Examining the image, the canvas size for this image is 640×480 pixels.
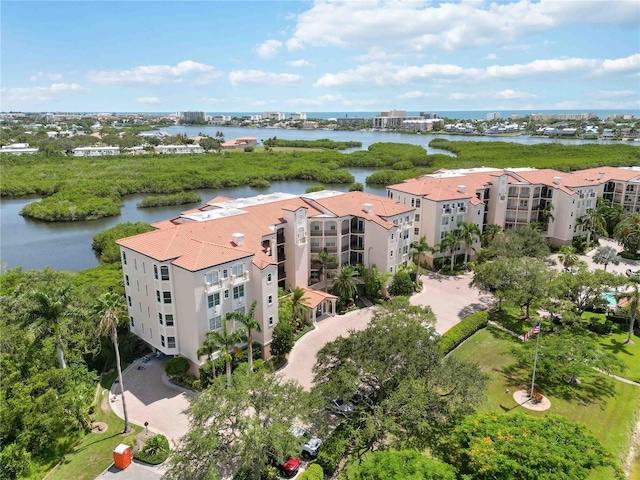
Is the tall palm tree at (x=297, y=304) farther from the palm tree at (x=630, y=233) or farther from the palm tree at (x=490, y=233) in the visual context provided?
the palm tree at (x=630, y=233)

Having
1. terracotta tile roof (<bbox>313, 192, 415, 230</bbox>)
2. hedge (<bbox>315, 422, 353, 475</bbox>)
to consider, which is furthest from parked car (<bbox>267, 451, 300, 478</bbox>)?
terracotta tile roof (<bbox>313, 192, 415, 230</bbox>)

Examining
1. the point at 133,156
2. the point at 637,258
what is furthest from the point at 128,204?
the point at 637,258

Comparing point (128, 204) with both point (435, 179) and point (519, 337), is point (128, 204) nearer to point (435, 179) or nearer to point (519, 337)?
point (435, 179)

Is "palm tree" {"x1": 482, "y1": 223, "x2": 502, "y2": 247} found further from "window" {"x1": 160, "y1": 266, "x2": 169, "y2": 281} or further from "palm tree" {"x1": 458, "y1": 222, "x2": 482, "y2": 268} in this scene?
"window" {"x1": 160, "y1": 266, "x2": 169, "y2": 281}

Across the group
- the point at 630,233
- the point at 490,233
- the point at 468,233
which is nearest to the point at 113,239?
the point at 468,233

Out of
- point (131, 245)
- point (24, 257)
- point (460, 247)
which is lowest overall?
point (24, 257)

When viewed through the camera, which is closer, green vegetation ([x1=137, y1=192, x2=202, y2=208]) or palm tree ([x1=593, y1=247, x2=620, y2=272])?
palm tree ([x1=593, y1=247, x2=620, y2=272])

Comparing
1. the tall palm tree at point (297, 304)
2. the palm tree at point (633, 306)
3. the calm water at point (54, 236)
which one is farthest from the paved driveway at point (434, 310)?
the calm water at point (54, 236)
